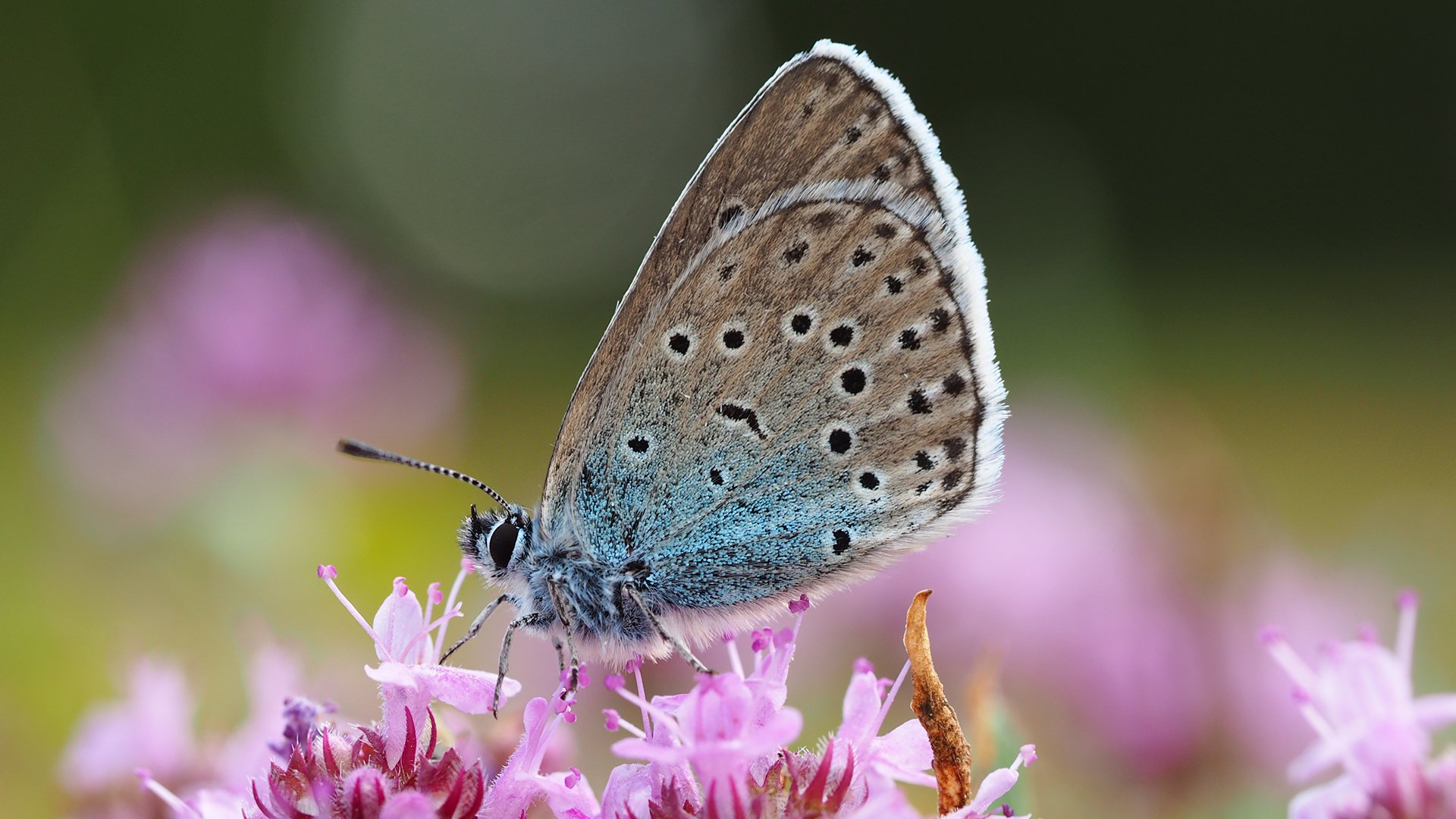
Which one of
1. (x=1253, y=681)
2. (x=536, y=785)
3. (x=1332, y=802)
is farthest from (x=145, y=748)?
(x=1253, y=681)

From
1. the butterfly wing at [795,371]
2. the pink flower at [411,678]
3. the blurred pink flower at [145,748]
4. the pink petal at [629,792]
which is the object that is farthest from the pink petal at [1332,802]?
the blurred pink flower at [145,748]

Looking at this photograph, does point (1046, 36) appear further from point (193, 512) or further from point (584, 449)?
point (584, 449)

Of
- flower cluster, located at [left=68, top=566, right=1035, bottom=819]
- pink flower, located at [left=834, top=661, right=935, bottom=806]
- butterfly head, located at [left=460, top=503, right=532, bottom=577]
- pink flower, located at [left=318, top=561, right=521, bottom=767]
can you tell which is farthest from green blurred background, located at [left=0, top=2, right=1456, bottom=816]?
pink flower, located at [left=834, top=661, right=935, bottom=806]

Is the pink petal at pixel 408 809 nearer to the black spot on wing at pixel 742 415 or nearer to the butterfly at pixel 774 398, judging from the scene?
the butterfly at pixel 774 398

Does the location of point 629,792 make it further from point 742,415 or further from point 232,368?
point 232,368

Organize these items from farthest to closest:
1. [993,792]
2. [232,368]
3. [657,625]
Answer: [232,368], [657,625], [993,792]

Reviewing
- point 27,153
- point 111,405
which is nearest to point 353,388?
point 111,405
